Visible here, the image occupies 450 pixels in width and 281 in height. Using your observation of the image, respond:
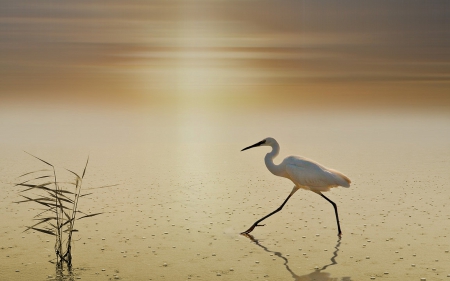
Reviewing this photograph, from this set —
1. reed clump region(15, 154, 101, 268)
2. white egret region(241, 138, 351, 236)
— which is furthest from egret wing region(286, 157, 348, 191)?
reed clump region(15, 154, 101, 268)

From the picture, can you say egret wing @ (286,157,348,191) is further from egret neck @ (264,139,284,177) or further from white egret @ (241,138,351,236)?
egret neck @ (264,139,284,177)

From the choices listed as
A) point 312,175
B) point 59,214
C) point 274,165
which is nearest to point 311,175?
point 312,175

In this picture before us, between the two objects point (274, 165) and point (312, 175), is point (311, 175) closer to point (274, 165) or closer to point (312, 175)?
point (312, 175)

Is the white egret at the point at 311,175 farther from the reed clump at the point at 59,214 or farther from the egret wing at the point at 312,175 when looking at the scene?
the reed clump at the point at 59,214

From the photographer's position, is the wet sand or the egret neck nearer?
the wet sand

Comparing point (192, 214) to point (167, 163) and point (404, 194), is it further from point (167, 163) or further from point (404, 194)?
point (167, 163)

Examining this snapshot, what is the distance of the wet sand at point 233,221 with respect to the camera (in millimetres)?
5555

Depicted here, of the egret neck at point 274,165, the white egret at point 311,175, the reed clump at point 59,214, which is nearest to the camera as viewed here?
the reed clump at point 59,214

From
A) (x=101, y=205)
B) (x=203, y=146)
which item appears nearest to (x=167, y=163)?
(x=203, y=146)

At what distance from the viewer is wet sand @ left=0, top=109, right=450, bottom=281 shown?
5.55 m

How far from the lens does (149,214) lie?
7.66m

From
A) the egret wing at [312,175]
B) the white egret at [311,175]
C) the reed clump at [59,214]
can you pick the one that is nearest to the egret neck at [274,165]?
the white egret at [311,175]

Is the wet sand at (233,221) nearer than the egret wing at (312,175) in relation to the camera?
Yes

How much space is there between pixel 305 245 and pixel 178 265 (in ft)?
4.64
